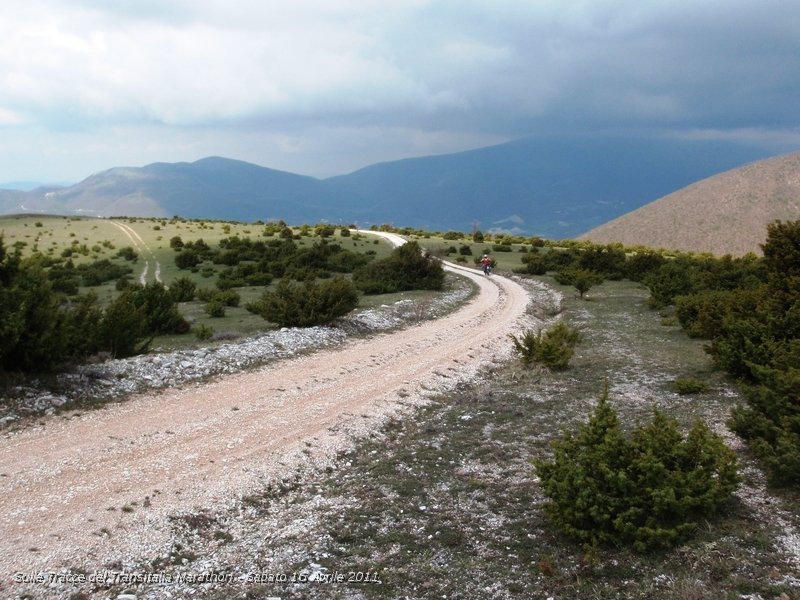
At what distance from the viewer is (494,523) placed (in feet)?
21.9

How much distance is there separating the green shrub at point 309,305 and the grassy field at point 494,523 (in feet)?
27.4

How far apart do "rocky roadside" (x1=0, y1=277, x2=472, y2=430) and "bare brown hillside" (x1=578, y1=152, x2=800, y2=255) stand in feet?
301

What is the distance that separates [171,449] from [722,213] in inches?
4810

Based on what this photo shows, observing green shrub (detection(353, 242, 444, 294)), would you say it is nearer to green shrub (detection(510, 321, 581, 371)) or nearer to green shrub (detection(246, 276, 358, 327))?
green shrub (detection(246, 276, 358, 327))

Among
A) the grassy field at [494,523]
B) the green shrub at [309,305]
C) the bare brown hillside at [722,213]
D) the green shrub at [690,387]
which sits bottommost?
the grassy field at [494,523]

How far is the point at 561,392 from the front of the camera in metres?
12.7

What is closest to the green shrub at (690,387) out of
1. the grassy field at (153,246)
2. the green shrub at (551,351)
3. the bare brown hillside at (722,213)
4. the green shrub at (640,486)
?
the green shrub at (551,351)

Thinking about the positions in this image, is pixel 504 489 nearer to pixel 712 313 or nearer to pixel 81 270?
pixel 712 313

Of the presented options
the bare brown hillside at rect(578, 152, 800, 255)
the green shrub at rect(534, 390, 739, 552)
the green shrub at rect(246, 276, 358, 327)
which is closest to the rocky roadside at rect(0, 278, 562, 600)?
the green shrub at rect(534, 390, 739, 552)

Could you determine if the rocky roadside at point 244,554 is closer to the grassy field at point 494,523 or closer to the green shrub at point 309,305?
the grassy field at point 494,523

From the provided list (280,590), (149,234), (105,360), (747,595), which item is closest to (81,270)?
(149,234)

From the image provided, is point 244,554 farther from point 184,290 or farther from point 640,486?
point 184,290

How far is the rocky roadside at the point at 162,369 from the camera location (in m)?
10.8

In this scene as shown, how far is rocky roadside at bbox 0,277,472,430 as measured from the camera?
1078 centimetres
